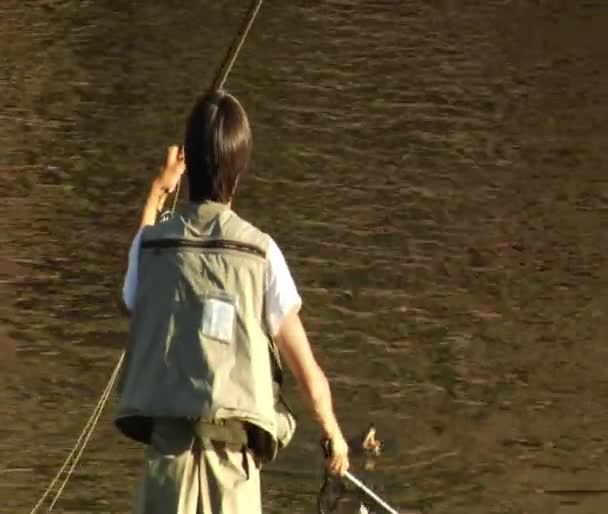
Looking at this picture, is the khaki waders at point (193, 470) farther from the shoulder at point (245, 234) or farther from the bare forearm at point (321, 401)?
the shoulder at point (245, 234)

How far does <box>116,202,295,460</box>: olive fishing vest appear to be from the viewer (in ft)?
9.17

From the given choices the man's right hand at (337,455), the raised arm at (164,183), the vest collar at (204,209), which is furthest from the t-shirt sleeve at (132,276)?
the man's right hand at (337,455)

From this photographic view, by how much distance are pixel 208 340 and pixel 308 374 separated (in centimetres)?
23

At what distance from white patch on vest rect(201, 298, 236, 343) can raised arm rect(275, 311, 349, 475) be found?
118 mm

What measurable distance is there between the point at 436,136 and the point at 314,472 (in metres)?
7.15

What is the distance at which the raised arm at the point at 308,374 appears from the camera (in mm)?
2900

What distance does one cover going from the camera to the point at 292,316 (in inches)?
114

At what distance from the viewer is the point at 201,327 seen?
111 inches

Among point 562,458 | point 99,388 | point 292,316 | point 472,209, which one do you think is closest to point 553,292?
point 472,209

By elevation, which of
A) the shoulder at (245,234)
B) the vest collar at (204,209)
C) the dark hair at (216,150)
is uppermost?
the dark hair at (216,150)

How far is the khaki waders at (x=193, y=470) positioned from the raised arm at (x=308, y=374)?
17cm

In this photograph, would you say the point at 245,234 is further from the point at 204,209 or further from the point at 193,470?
the point at 193,470

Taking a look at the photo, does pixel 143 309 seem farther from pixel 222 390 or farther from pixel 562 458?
pixel 562 458

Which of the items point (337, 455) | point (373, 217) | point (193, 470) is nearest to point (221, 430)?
point (193, 470)
